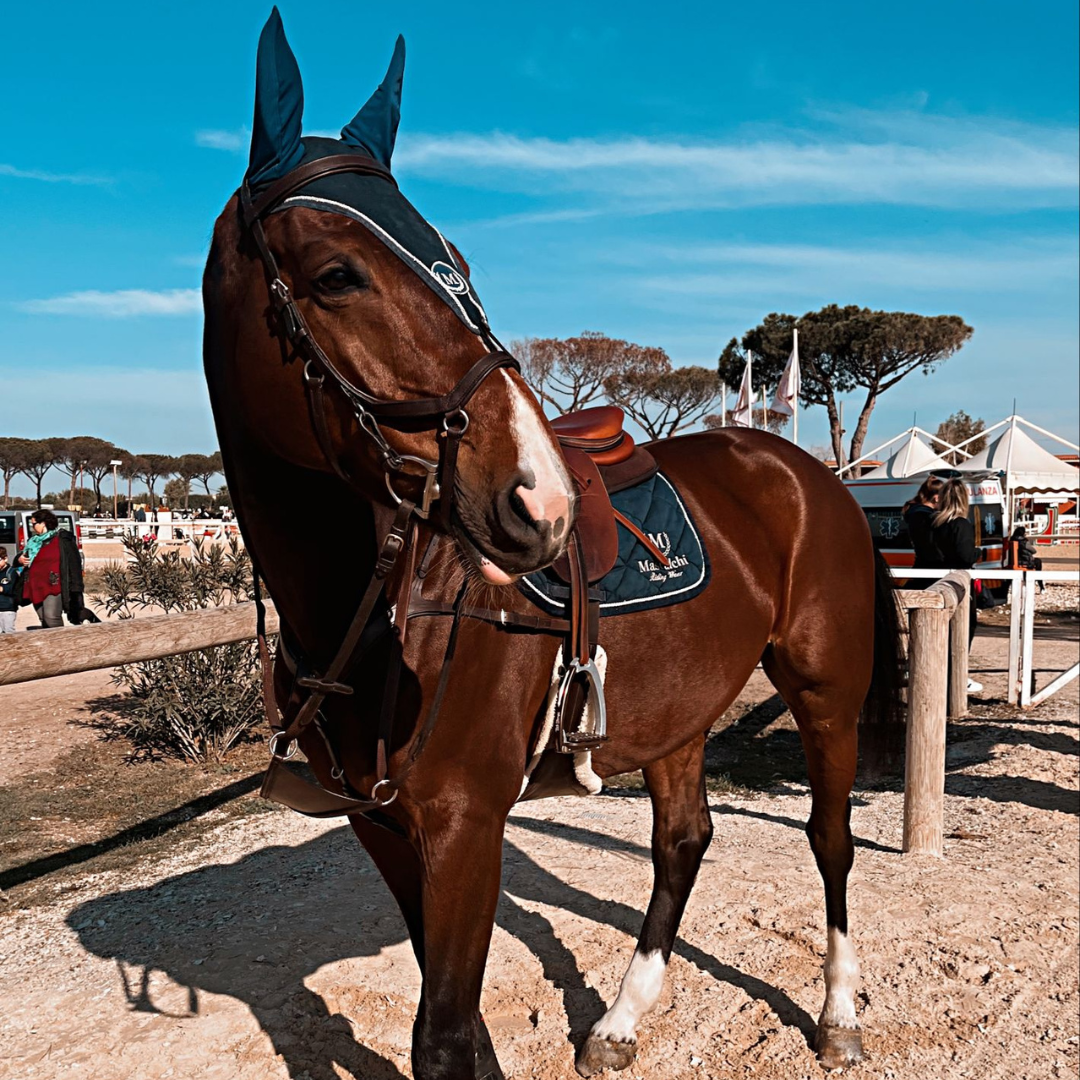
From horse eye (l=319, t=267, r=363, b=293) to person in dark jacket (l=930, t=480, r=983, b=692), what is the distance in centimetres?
898

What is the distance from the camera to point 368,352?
1.64 m

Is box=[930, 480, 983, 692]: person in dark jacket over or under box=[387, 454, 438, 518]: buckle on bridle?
under

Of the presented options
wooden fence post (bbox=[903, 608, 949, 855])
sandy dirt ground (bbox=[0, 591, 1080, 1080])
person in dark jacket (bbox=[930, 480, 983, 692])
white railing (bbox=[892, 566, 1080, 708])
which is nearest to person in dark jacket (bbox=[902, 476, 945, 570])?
person in dark jacket (bbox=[930, 480, 983, 692])

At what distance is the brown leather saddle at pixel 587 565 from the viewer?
2293 mm

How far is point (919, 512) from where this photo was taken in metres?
10.4

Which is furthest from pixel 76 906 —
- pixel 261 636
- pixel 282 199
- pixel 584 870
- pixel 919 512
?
pixel 919 512

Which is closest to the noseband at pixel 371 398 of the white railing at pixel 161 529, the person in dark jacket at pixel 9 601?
the person in dark jacket at pixel 9 601

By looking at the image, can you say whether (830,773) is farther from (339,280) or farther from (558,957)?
(339,280)

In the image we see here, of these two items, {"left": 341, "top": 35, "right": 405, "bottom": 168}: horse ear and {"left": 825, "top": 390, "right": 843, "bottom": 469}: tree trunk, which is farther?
{"left": 825, "top": 390, "right": 843, "bottom": 469}: tree trunk

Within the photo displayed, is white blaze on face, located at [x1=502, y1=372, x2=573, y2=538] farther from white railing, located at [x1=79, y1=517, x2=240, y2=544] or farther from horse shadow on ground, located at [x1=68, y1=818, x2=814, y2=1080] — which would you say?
white railing, located at [x1=79, y1=517, x2=240, y2=544]

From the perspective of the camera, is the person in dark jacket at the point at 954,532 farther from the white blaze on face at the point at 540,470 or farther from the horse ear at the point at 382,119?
the white blaze on face at the point at 540,470

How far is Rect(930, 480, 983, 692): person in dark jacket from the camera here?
374 inches

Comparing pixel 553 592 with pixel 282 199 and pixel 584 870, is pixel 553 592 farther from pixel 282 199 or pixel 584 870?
pixel 584 870

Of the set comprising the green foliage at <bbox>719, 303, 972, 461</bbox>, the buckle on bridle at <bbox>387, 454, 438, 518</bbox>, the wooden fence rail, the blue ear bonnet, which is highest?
the green foliage at <bbox>719, 303, 972, 461</bbox>
